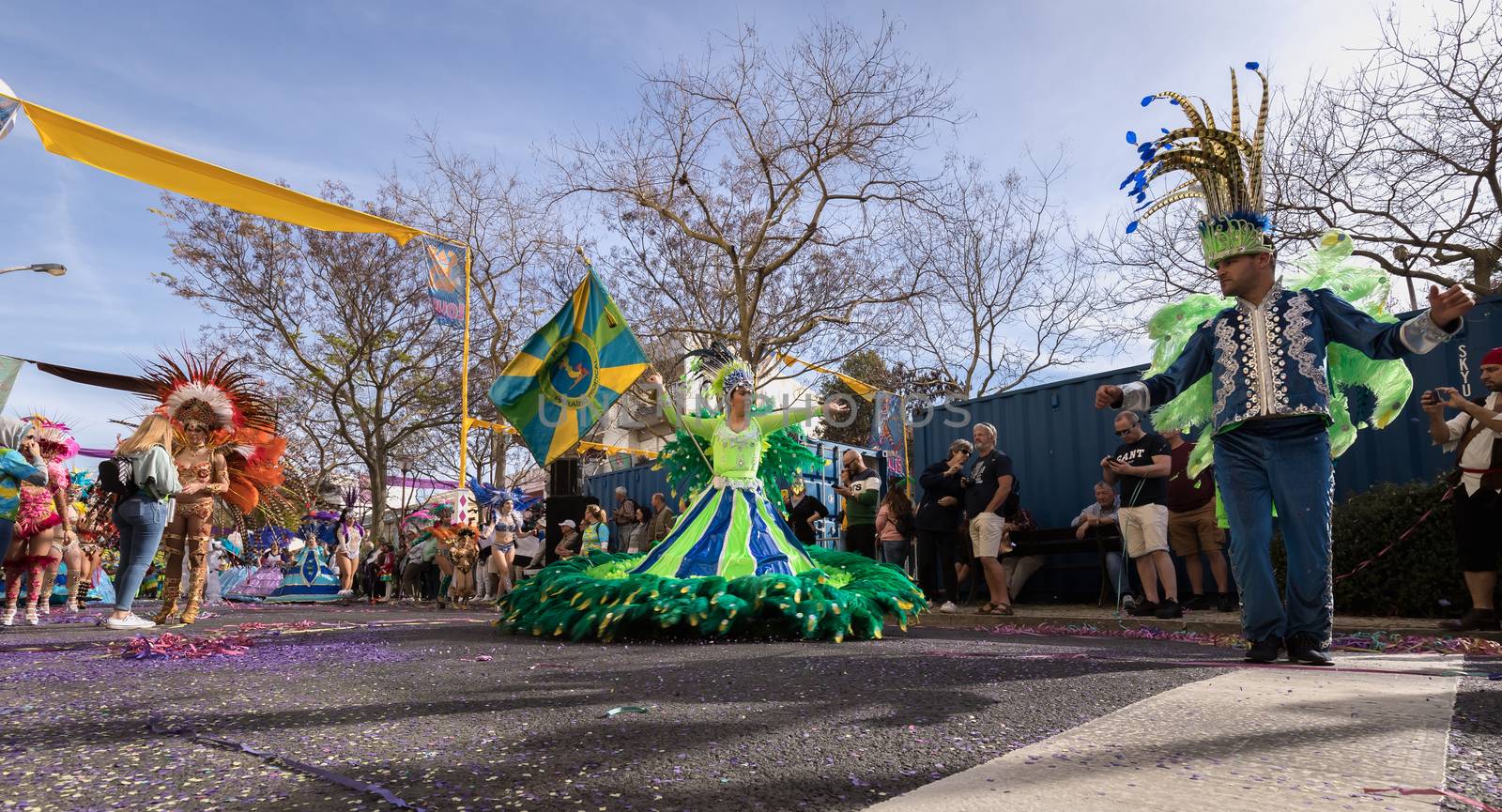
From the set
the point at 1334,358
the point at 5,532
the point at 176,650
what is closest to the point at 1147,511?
the point at 1334,358

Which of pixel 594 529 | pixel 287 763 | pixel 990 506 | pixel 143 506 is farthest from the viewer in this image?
pixel 594 529

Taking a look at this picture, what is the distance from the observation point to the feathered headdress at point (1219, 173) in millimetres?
4117

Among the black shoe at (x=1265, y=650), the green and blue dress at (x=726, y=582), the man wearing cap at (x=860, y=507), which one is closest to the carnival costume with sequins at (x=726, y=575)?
the green and blue dress at (x=726, y=582)

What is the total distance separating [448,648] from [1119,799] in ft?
14.1

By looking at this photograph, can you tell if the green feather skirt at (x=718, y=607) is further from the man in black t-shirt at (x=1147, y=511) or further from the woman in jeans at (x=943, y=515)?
the woman in jeans at (x=943, y=515)

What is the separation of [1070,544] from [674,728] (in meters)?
7.33

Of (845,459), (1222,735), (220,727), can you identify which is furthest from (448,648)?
(845,459)

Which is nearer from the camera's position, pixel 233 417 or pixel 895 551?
pixel 233 417

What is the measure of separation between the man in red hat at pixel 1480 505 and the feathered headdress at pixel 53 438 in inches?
426

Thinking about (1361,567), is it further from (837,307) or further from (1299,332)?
(837,307)

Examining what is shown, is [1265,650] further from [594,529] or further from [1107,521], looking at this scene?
[594,529]

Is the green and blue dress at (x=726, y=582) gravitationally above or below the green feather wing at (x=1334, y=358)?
below

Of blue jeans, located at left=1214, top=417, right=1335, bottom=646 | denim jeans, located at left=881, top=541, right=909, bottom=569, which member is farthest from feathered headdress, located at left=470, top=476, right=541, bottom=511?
blue jeans, located at left=1214, top=417, right=1335, bottom=646

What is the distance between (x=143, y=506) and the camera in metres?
6.79
